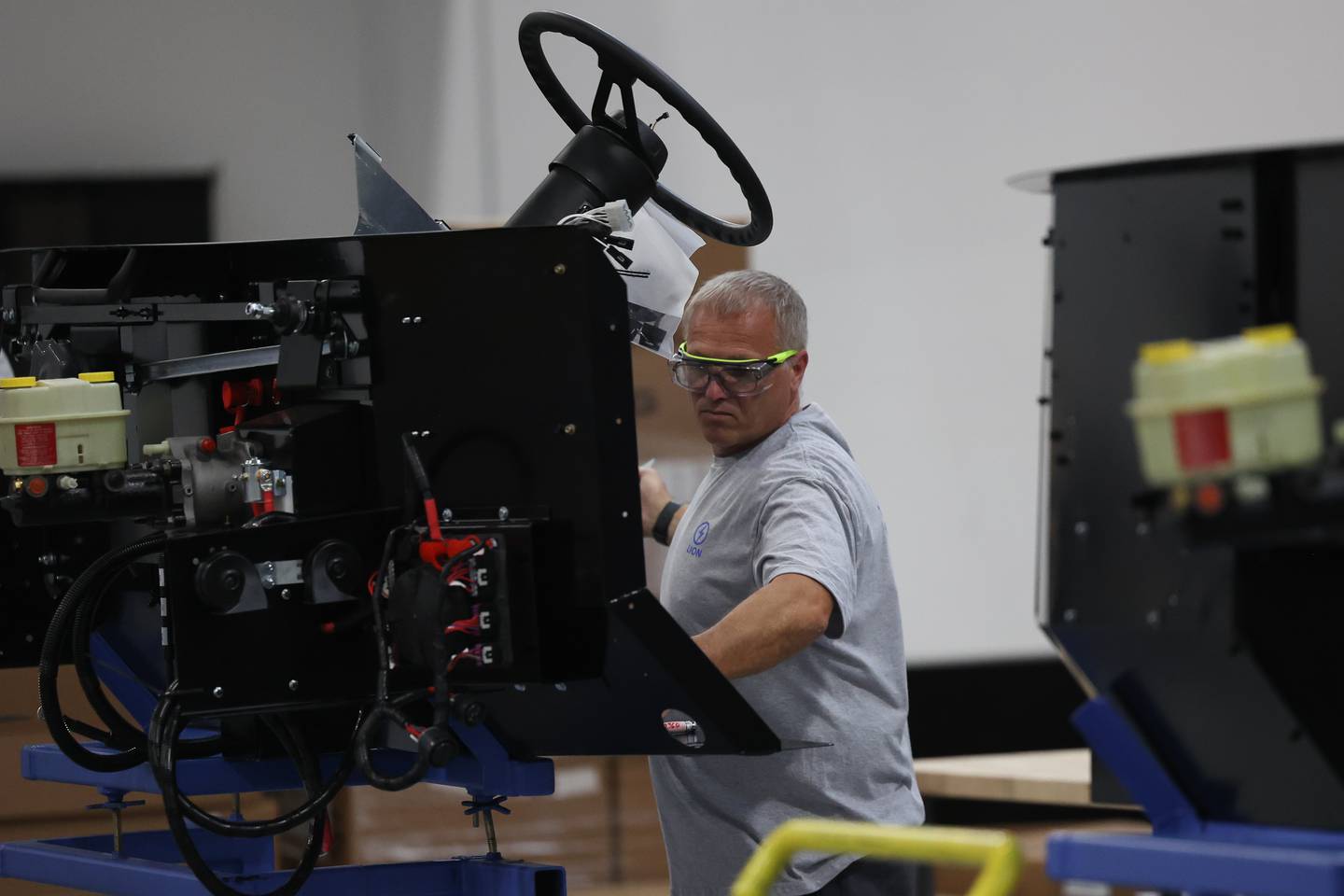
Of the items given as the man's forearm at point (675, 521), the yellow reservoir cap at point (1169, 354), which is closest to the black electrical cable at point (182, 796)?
the man's forearm at point (675, 521)

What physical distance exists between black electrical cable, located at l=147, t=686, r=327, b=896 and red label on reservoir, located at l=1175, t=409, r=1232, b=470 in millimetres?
1109

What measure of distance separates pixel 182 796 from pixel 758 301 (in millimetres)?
1005

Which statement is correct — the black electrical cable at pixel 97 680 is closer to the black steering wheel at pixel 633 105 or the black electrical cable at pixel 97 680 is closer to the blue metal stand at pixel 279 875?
Result: the blue metal stand at pixel 279 875

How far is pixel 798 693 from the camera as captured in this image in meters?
2.19

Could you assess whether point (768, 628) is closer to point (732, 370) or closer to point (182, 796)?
point (732, 370)

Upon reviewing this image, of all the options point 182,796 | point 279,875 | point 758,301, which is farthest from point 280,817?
point 758,301

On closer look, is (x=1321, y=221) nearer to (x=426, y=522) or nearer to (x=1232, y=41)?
(x=426, y=522)

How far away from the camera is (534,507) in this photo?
172 cm

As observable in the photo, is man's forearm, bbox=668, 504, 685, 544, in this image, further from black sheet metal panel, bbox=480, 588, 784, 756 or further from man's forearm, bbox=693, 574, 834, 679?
black sheet metal panel, bbox=480, 588, 784, 756

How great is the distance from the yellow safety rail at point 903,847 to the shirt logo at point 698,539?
3.12 feet

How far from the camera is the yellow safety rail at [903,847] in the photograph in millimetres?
1234

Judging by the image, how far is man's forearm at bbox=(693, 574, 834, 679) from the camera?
195cm

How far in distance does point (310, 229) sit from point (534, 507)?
2.83 meters

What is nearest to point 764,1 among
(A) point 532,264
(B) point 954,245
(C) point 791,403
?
(B) point 954,245
